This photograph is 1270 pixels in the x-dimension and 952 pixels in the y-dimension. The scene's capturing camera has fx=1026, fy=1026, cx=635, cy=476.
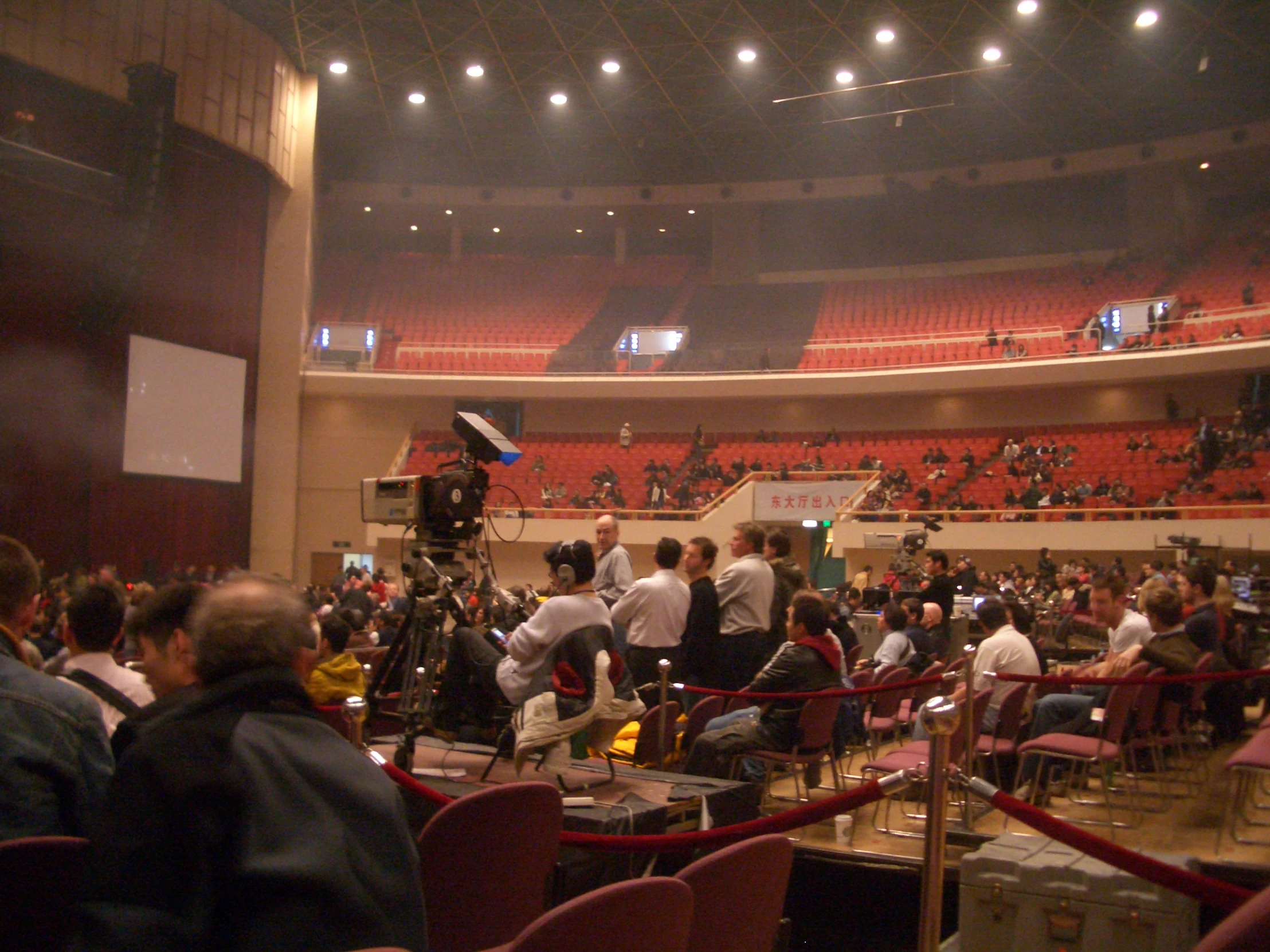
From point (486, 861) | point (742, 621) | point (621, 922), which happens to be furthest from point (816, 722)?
point (621, 922)

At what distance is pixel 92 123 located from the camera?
1385 cm

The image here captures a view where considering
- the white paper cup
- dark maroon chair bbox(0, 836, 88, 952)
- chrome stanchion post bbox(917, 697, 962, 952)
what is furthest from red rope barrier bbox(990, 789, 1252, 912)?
the white paper cup

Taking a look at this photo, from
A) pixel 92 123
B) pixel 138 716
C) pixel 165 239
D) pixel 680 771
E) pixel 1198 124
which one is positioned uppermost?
pixel 1198 124

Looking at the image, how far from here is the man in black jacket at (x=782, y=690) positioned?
4535 mm

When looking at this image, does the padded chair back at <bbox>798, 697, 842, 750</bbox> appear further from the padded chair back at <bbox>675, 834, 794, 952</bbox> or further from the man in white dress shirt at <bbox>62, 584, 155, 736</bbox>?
the man in white dress shirt at <bbox>62, 584, 155, 736</bbox>

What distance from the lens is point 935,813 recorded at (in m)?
2.36

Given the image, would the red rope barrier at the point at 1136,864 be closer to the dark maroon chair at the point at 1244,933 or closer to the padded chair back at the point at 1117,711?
the dark maroon chair at the point at 1244,933

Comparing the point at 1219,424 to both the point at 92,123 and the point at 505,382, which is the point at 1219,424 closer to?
the point at 505,382

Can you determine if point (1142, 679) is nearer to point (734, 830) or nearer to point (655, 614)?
point (655, 614)

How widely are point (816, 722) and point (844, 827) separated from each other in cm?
46

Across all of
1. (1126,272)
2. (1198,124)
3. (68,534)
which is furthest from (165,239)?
(1198,124)

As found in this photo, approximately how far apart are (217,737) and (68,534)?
14235 millimetres

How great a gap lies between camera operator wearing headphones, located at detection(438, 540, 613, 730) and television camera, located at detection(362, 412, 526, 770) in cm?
18

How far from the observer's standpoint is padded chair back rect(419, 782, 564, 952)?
2172 mm
